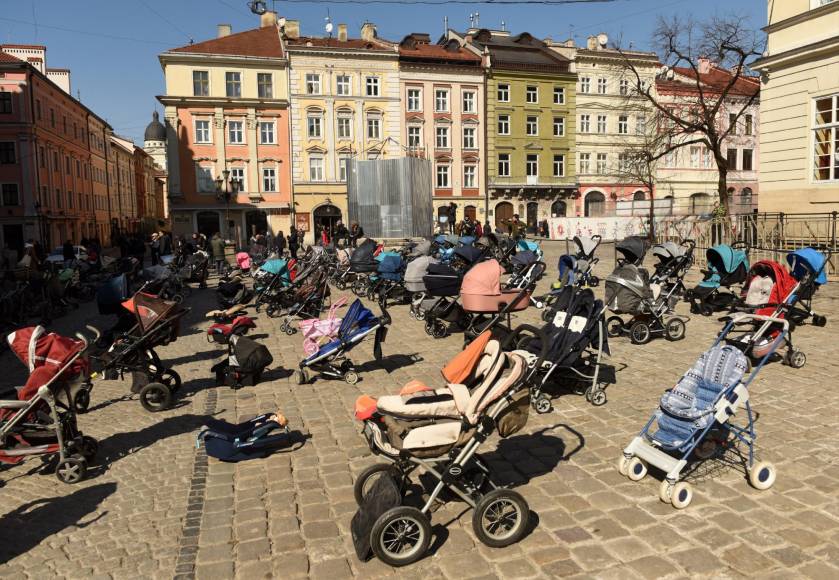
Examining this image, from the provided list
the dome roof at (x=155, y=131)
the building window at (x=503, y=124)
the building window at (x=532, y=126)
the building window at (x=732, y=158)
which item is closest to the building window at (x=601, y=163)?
the building window at (x=532, y=126)

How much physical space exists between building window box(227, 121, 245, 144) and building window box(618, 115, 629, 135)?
27.6 meters

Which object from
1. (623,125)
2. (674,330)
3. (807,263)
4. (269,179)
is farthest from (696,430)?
(623,125)

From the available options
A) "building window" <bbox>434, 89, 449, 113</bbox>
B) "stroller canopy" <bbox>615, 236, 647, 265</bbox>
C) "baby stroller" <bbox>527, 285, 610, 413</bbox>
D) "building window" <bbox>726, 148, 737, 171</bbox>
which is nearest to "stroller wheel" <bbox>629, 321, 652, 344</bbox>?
"stroller canopy" <bbox>615, 236, 647, 265</bbox>

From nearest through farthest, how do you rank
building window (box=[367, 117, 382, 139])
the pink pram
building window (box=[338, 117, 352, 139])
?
the pink pram < building window (box=[338, 117, 352, 139]) < building window (box=[367, 117, 382, 139])

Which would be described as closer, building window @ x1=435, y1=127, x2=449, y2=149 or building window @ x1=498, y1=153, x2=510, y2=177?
building window @ x1=435, y1=127, x2=449, y2=149

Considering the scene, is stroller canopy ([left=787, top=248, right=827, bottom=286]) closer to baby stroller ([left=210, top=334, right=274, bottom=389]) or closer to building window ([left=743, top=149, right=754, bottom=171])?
baby stroller ([left=210, top=334, right=274, bottom=389])

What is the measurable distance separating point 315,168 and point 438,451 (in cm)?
4098

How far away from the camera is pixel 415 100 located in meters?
44.8

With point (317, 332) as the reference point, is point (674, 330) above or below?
below

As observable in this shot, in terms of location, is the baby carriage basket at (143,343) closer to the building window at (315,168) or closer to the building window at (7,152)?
the building window at (315,168)

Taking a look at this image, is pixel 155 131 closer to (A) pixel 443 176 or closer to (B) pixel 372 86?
(B) pixel 372 86

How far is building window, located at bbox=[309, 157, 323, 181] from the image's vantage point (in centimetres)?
4325

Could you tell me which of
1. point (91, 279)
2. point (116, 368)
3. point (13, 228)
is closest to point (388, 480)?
point (116, 368)

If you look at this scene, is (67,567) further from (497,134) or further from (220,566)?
(497,134)
